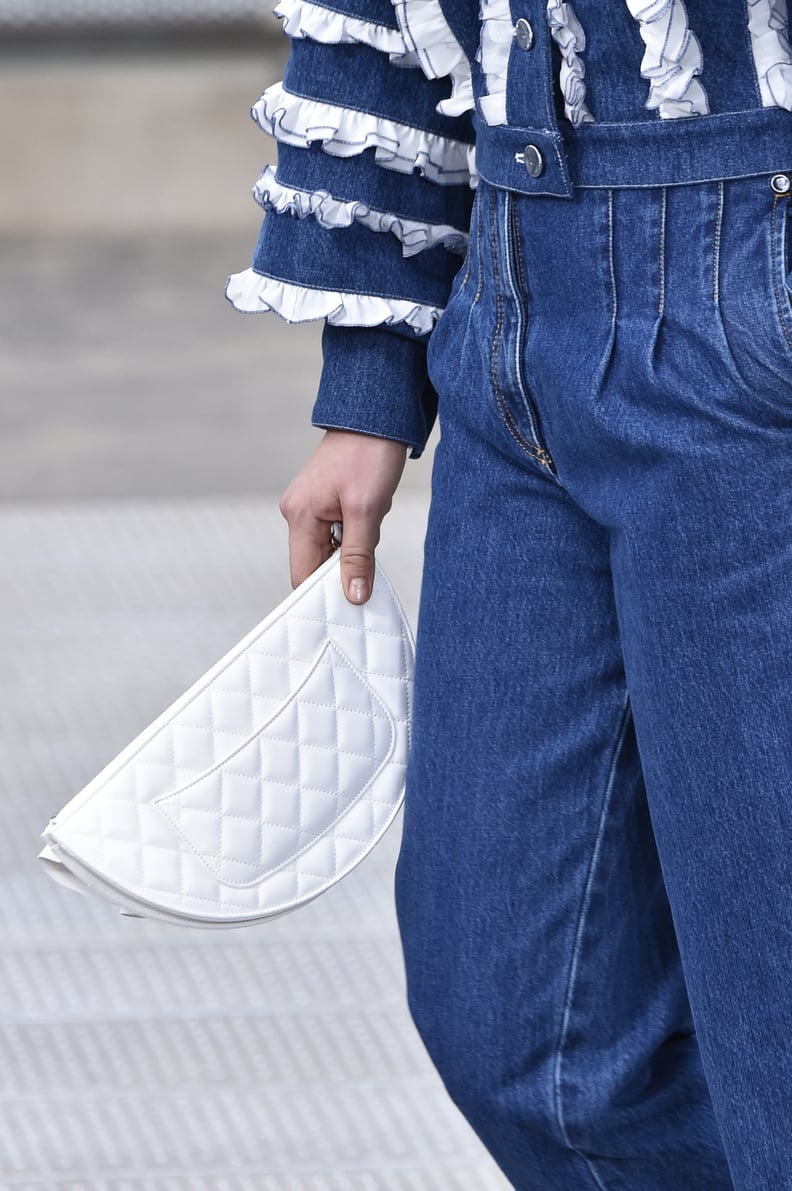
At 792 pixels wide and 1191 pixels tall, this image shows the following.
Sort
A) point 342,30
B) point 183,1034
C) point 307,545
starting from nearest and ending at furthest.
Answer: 1. point 342,30
2. point 307,545
3. point 183,1034

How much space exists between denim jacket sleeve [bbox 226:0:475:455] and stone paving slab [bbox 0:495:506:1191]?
2.61ft

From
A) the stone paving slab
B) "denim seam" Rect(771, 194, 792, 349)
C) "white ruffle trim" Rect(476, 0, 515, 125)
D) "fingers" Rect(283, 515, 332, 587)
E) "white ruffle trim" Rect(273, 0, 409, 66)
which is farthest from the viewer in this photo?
the stone paving slab

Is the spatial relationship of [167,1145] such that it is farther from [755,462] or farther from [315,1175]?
[755,462]

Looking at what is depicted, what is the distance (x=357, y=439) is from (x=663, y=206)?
0.34 meters

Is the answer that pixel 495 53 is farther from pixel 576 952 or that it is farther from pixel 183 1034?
pixel 183 1034

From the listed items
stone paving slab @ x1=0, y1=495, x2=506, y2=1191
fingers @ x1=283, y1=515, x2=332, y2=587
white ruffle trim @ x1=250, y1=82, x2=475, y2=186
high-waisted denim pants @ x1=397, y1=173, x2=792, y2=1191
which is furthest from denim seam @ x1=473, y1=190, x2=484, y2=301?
stone paving slab @ x1=0, y1=495, x2=506, y2=1191

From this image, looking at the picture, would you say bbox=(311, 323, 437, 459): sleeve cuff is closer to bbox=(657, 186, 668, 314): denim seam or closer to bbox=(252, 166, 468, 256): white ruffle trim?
bbox=(252, 166, 468, 256): white ruffle trim

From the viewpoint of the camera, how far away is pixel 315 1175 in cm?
148

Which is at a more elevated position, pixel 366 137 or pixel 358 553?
pixel 366 137

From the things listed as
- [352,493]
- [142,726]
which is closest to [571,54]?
[352,493]

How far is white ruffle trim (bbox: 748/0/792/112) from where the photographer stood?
0.73 m

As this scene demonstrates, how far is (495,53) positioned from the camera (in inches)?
33.5

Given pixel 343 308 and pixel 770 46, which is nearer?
pixel 770 46

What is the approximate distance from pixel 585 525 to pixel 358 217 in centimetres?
26
